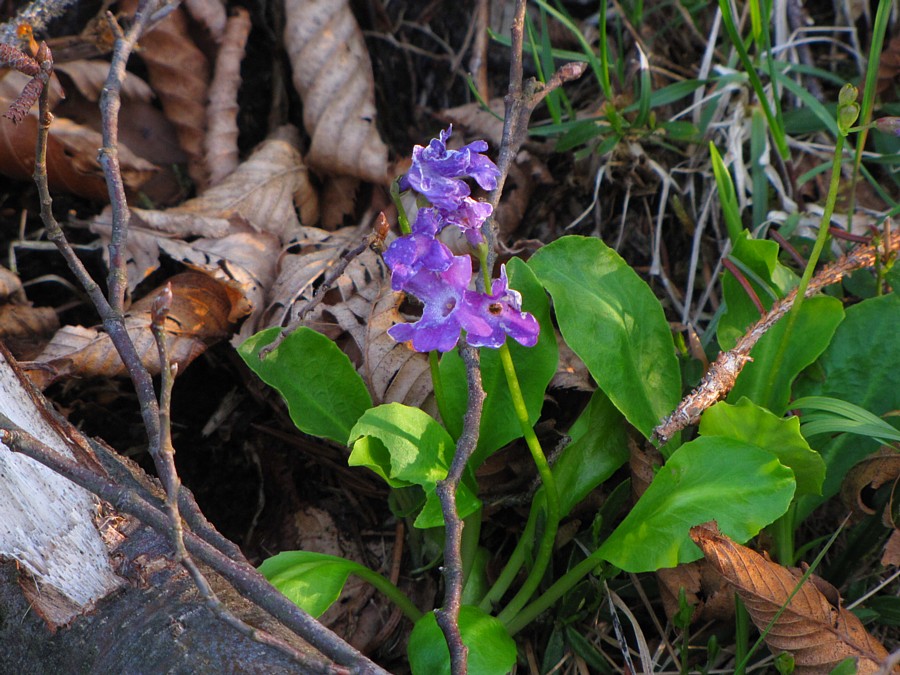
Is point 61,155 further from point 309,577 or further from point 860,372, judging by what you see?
point 860,372

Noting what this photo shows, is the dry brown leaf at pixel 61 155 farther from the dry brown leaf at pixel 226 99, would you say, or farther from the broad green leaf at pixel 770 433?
the broad green leaf at pixel 770 433

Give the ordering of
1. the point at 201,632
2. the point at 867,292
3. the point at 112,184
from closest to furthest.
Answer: the point at 201,632 < the point at 112,184 < the point at 867,292

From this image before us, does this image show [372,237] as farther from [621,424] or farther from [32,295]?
[32,295]

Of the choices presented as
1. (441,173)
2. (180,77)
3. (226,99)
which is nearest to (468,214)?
(441,173)

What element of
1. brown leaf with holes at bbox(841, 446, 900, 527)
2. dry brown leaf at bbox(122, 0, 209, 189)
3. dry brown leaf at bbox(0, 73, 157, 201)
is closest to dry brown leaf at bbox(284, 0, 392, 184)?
dry brown leaf at bbox(122, 0, 209, 189)

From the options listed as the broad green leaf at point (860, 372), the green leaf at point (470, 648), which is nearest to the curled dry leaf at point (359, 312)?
the green leaf at point (470, 648)

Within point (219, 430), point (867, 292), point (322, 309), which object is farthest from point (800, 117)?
point (219, 430)
